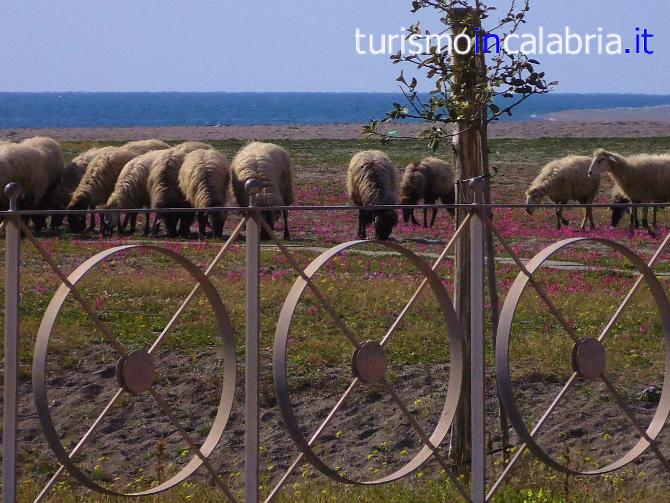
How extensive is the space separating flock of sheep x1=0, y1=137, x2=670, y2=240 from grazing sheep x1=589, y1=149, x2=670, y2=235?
23 millimetres

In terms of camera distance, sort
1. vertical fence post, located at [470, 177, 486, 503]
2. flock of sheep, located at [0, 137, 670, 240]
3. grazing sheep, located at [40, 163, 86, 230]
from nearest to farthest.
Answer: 1. vertical fence post, located at [470, 177, 486, 503]
2. flock of sheep, located at [0, 137, 670, 240]
3. grazing sheep, located at [40, 163, 86, 230]

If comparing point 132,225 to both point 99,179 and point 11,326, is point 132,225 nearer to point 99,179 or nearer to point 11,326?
point 99,179

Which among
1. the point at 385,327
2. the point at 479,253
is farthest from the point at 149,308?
the point at 479,253

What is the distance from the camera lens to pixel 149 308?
13.5 metres

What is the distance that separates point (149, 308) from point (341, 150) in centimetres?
4229

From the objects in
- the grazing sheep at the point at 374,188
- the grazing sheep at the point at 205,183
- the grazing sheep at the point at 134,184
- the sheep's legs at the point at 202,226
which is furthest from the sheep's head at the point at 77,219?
the grazing sheep at the point at 374,188

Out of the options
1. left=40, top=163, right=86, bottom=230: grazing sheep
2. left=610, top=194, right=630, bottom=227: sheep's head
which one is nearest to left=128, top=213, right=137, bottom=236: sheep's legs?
left=40, top=163, right=86, bottom=230: grazing sheep

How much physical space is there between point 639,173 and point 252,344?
22.7 meters

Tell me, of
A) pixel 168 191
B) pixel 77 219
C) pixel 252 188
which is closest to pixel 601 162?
pixel 168 191

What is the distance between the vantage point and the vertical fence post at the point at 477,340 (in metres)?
4.91

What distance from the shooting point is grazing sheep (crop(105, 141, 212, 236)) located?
77.1 feet

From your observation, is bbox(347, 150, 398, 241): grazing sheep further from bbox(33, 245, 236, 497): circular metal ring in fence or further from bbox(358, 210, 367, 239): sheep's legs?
bbox(33, 245, 236, 497): circular metal ring in fence

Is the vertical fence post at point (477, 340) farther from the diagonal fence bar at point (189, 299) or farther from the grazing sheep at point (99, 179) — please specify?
the grazing sheep at point (99, 179)

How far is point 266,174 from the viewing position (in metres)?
22.5
